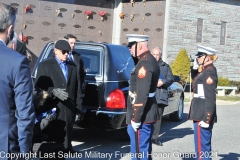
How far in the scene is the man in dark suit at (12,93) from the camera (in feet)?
10.0

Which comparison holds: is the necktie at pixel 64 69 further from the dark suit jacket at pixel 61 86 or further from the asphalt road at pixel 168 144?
the asphalt road at pixel 168 144

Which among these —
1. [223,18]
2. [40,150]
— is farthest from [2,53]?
[223,18]

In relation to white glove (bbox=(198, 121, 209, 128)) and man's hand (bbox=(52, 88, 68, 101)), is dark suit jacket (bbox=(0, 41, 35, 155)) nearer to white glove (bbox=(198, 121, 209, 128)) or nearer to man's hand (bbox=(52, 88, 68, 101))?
man's hand (bbox=(52, 88, 68, 101))

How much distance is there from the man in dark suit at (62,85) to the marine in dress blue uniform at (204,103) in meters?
1.67

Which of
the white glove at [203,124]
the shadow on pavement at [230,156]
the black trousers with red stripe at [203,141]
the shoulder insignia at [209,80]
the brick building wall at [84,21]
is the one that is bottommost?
the shadow on pavement at [230,156]

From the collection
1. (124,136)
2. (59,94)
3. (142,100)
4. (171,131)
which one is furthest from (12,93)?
(171,131)

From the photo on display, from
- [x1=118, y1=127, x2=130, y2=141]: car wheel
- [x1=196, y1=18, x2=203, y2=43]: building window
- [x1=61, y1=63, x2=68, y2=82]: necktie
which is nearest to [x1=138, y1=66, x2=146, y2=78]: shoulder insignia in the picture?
[x1=61, y1=63, x2=68, y2=82]: necktie

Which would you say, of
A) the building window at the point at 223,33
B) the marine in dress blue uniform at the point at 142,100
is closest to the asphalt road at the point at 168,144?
the marine in dress blue uniform at the point at 142,100

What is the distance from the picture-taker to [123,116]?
24.6 ft

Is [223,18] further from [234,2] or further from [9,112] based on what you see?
[9,112]

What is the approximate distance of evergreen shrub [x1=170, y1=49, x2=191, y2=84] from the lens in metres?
19.1

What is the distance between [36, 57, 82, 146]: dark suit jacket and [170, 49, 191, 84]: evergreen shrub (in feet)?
42.8

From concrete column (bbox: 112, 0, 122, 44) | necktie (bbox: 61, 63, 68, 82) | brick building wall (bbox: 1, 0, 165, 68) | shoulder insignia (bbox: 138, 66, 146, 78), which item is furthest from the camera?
concrete column (bbox: 112, 0, 122, 44)

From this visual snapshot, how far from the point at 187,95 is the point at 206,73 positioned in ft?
42.8
